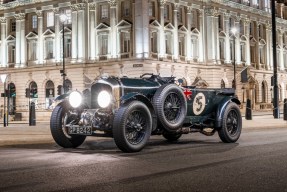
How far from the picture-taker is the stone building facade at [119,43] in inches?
1761

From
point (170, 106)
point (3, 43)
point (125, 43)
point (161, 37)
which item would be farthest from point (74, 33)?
point (170, 106)

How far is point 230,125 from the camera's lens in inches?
482

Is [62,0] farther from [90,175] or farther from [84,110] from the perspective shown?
[90,175]

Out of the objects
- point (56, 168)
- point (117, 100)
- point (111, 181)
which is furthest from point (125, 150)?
point (111, 181)

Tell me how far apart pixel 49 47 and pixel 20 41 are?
3.93m

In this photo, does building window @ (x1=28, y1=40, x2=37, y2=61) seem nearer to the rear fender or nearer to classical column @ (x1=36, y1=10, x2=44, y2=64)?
classical column @ (x1=36, y1=10, x2=44, y2=64)

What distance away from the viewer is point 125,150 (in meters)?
9.63

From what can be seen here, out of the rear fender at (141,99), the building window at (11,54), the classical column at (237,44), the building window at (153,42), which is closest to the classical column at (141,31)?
the building window at (153,42)

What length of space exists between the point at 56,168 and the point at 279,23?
2465 inches

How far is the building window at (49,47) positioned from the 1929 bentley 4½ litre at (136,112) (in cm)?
3943

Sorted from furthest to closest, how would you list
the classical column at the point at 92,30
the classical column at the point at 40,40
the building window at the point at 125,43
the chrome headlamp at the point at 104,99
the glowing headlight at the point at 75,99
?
the classical column at the point at 40,40 < the classical column at the point at 92,30 < the building window at the point at 125,43 < the glowing headlight at the point at 75,99 < the chrome headlamp at the point at 104,99

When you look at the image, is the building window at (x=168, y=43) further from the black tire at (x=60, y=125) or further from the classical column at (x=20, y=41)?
the black tire at (x=60, y=125)

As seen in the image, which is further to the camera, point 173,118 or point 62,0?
point 62,0

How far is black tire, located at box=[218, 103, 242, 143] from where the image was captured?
11805 millimetres
